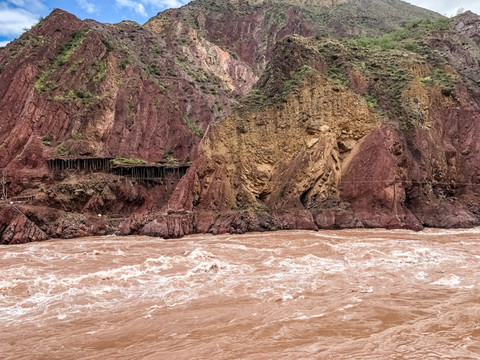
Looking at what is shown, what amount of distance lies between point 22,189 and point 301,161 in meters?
22.2

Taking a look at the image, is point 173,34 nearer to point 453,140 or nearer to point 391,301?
point 453,140

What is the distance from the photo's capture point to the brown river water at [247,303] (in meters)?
7.81

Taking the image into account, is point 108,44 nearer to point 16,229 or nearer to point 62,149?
point 62,149

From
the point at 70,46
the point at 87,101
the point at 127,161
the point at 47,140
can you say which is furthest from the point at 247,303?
the point at 70,46

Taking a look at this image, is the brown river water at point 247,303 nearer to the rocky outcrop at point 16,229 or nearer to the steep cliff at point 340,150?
the rocky outcrop at point 16,229

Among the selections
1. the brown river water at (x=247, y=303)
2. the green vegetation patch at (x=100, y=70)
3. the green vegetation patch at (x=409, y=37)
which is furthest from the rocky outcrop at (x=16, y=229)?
the green vegetation patch at (x=409, y=37)

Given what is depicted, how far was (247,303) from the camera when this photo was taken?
1074cm

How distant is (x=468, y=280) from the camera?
495 inches

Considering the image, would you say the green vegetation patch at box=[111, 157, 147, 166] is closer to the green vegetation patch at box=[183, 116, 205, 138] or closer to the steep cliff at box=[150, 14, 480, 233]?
the steep cliff at box=[150, 14, 480, 233]

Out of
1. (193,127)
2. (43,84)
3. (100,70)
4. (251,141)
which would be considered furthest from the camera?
(193,127)

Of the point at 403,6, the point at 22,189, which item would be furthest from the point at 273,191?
the point at 403,6

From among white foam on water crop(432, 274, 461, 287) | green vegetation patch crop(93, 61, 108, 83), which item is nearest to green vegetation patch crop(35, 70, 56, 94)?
green vegetation patch crop(93, 61, 108, 83)

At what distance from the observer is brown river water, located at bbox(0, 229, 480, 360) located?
781cm

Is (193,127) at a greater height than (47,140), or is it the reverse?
(193,127)
